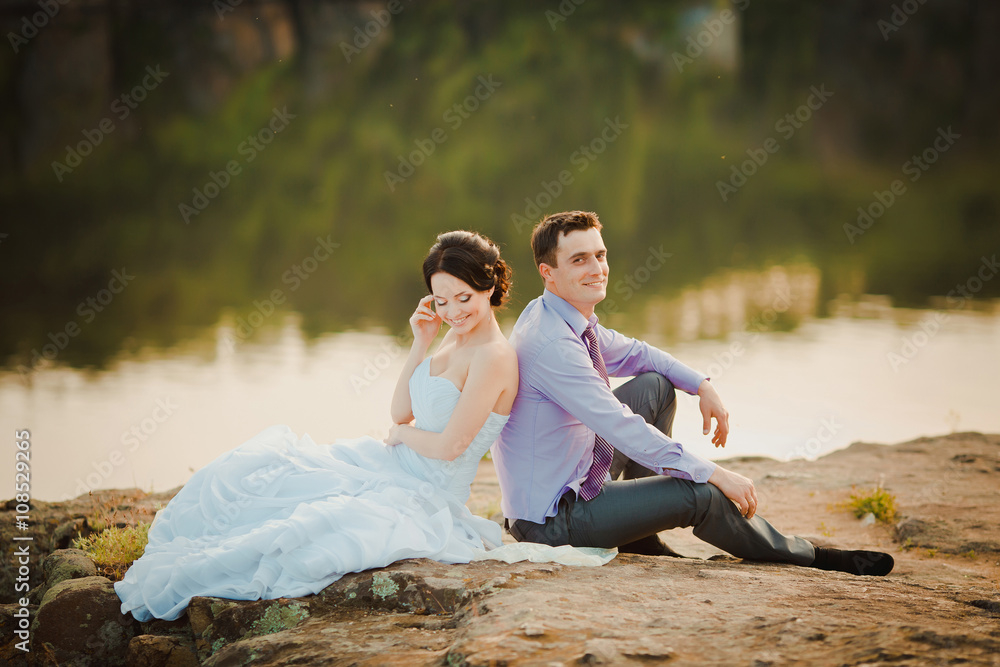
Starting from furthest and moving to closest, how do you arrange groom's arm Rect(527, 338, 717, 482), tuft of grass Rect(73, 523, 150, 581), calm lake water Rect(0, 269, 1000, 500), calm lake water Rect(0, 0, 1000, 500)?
calm lake water Rect(0, 0, 1000, 500) < calm lake water Rect(0, 269, 1000, 500) < tuft of grass Rect(73, 523, 150, 581) < groom's arm Rect(527, 338, 717, 482)

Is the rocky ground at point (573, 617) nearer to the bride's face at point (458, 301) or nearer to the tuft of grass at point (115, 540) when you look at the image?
the tuft of grass at point (115, 540)

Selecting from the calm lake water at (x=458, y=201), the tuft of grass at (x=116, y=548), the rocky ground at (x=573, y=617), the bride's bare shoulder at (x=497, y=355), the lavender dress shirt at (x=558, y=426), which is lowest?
the rocky ground at (x=573, y=617)

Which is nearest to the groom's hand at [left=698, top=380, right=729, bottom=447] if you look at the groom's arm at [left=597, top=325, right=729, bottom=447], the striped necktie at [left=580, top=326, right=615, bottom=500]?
the groom's arm at [left=597, top=325, right=729, bottom=447]

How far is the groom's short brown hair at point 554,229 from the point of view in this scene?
3623 mm

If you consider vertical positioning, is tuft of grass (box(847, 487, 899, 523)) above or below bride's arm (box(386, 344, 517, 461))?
below

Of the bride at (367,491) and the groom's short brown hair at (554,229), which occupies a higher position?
the groom's short brown hair at (554,229)

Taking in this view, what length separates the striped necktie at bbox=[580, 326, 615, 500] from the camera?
11.6 ft

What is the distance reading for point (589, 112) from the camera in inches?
989

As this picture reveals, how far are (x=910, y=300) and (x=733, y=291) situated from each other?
226cm

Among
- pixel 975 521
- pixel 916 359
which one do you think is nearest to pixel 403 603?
pixel 975 521

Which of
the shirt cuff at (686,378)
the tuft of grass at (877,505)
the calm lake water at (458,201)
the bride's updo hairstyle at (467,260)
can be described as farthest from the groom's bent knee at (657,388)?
the calm lake water at (458,201)

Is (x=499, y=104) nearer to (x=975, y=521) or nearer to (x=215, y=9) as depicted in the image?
(x=215, y=9)

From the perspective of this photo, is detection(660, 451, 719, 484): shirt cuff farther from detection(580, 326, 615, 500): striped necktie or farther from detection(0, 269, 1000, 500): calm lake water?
detection(0, 269, 1000, 500): calm lake water

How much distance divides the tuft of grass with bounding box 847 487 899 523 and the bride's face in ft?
8.45
